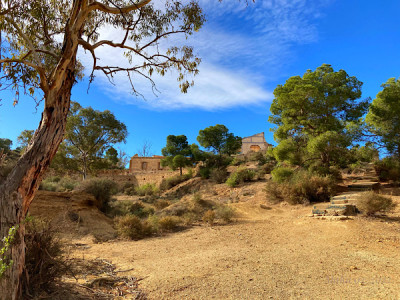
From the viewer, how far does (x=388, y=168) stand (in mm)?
15812

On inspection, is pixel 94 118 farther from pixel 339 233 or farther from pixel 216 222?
pixel 339 233

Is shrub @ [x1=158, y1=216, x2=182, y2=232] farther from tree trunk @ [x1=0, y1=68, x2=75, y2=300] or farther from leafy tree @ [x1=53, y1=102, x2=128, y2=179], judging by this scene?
leafy tree @ [x1=53, y1=102, x2=128, y2=179]

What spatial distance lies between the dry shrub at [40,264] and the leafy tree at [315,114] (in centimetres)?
1340

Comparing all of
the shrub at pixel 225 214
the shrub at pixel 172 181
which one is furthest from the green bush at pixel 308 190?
the shrub at pixel 172 181

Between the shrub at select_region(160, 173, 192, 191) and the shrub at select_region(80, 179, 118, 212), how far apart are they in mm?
12949

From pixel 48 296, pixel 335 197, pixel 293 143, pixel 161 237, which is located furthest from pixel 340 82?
pixel 48 296

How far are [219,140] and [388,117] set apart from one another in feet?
55.5

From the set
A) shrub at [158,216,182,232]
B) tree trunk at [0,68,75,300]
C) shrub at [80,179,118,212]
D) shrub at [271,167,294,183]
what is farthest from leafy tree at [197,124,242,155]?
tree trunk at [0,68,75,300]

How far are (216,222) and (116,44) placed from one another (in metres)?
7.02

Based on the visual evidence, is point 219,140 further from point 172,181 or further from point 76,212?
point 76,212

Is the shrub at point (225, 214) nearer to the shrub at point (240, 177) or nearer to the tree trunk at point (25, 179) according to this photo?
the tree trunk at point (25, 179)

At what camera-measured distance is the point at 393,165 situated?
1497 cm

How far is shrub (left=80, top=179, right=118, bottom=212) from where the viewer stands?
40.0 ft

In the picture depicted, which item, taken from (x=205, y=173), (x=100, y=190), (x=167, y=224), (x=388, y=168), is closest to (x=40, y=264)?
(x=167, y=224)
